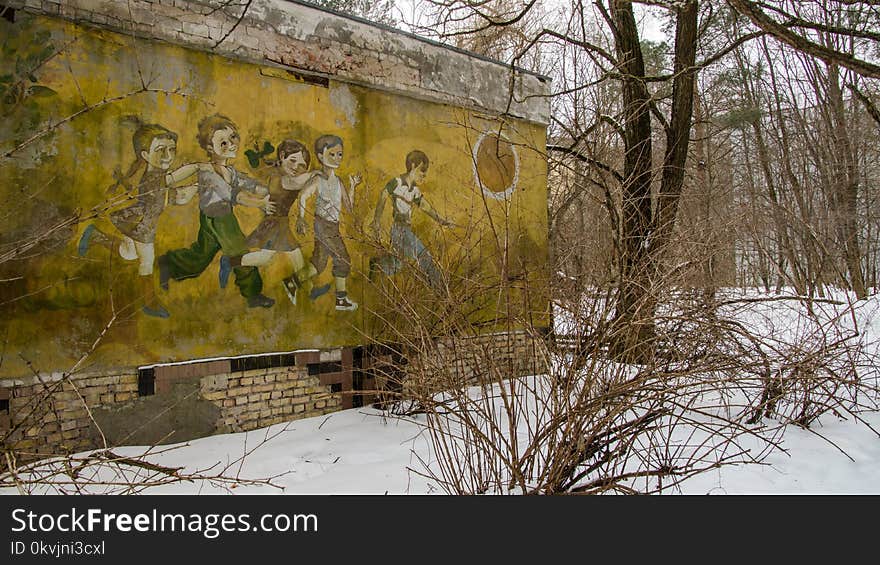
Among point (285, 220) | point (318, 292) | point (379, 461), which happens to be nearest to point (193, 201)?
point (285, 220)

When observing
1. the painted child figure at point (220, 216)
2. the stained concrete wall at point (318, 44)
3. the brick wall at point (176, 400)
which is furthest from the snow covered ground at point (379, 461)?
the stained concrete wall at point (318, 44)

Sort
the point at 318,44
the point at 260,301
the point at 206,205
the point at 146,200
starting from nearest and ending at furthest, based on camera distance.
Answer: the point at 146,200 → the point at 206,205 → the point at 260,301 → the point at 318,44

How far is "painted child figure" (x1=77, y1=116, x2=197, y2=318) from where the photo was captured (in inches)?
217

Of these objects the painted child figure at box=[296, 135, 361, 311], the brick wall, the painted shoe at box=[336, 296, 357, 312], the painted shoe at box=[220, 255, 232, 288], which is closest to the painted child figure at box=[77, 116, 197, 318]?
the painted shoe at box=[220, 255, 232, 288]

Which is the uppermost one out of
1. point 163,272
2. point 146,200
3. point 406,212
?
point 406,212

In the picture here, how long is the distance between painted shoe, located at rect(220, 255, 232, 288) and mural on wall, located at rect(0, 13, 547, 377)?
13mm

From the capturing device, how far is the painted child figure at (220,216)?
5.87m

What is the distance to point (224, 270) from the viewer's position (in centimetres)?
607

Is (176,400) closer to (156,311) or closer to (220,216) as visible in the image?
(156,311)

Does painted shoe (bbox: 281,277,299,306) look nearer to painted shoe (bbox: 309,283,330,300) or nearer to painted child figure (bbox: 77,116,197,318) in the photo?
painted shoe (bbox: 309,283,330,300)

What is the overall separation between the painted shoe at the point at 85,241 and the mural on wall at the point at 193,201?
0.7 inches

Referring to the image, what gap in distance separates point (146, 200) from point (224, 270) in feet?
3.13
